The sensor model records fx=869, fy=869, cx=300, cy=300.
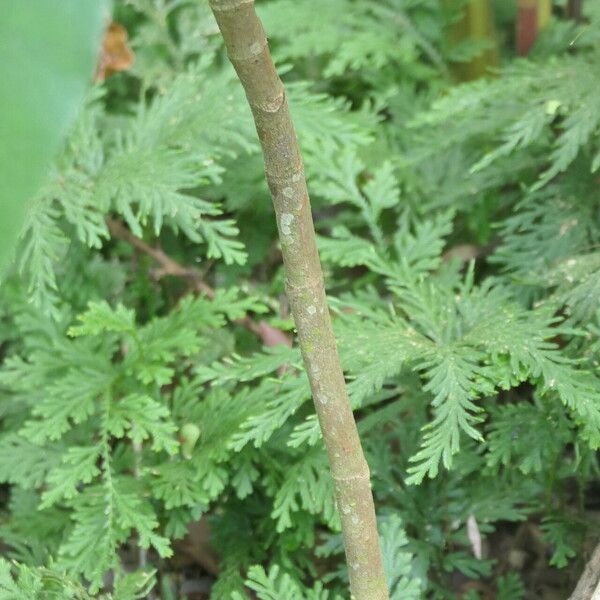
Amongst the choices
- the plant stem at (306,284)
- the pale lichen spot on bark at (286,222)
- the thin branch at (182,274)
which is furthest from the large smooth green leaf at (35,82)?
the thin branch at (182,274)

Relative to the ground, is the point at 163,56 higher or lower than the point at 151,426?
higher

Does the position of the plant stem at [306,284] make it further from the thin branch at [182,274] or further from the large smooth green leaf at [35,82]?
the thin branch at [182,274]

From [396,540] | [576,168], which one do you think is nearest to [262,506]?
[396,540]

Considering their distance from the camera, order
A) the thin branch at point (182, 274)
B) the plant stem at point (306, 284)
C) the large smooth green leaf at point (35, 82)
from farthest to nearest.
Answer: the thin branch at point (182, 274), the plant stem at point (306, 284), the large smooth green leaf at point (35, 82)

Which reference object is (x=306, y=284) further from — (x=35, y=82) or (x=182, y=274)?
(x=182, y=274)

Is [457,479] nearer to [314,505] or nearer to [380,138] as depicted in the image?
[314,505]

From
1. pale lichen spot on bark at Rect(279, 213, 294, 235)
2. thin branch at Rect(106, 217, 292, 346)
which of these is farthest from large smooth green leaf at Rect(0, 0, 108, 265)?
thin branch at Rect(106, 217, 292, 346)

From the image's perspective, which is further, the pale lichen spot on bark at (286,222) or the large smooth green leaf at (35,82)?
the pale lichen spot on bark at (286,222)

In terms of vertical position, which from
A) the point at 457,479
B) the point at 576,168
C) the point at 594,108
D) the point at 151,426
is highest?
the point at 594,108
